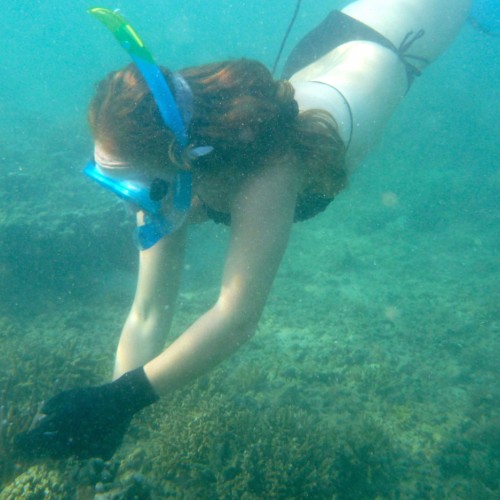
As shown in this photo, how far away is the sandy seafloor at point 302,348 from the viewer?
339 centimetres

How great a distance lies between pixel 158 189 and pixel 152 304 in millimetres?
1380

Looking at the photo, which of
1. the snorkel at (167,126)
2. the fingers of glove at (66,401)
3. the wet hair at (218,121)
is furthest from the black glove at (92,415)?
the wet hair at (218,121)

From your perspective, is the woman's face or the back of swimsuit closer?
the woman's face

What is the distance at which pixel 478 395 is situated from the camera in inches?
209

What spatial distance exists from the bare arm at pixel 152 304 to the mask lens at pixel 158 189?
931mm

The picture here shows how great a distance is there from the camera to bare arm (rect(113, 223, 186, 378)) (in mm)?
2904

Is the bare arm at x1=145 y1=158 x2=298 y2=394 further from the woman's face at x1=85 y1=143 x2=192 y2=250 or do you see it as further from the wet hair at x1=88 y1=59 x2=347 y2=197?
the woman's face at x1=85 y1=143 x2=192 y2=250

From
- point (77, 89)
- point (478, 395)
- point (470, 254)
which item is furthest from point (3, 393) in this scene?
point (77, 89)

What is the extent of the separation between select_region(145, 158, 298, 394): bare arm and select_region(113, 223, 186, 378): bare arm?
87 centimetres

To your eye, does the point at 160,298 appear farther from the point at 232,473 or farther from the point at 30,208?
the point at 30,208

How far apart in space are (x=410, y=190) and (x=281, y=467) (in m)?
11.6

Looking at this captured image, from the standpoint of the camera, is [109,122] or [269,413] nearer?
[109,122]

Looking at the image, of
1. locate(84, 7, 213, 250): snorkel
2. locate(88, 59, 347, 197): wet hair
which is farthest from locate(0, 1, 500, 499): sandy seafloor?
locate(88, 59, 347, 197): wet hair

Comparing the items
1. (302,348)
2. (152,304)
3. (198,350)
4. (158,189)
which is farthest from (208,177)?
(302,348)
